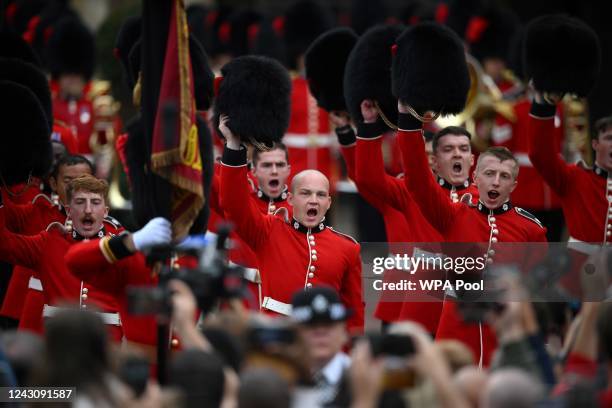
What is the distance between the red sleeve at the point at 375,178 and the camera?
7504 mm

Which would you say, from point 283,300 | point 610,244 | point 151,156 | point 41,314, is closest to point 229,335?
point 151,156

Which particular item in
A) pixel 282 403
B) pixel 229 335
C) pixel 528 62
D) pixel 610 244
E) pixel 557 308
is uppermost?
pixel 528 62

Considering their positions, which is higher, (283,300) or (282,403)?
(283,300)

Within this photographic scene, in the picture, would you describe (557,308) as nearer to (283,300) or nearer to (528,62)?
(283,300)

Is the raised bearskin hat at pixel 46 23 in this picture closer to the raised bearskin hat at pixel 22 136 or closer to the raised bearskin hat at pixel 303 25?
the raised bearskin hat at pixel 303 25

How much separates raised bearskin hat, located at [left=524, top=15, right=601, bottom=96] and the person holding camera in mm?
1362

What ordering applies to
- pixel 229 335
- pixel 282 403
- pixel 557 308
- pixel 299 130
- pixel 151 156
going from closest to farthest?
pixel 282 403, pixel 229 335, pixel 151 156, pixel 557 308, pixel 299 130

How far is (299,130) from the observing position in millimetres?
11656

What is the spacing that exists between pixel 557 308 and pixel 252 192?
201cm

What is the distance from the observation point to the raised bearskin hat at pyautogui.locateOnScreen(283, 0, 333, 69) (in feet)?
40.3

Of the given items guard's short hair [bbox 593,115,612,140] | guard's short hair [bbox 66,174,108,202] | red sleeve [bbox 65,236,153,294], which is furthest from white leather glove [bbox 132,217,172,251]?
guard's short hair [bbox 593,115,612,140]

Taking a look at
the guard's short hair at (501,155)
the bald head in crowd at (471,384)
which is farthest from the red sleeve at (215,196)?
the bald head in crowd at (471,384)

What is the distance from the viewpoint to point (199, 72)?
6.95 m

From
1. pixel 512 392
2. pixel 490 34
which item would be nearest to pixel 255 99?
pixel 512 392
